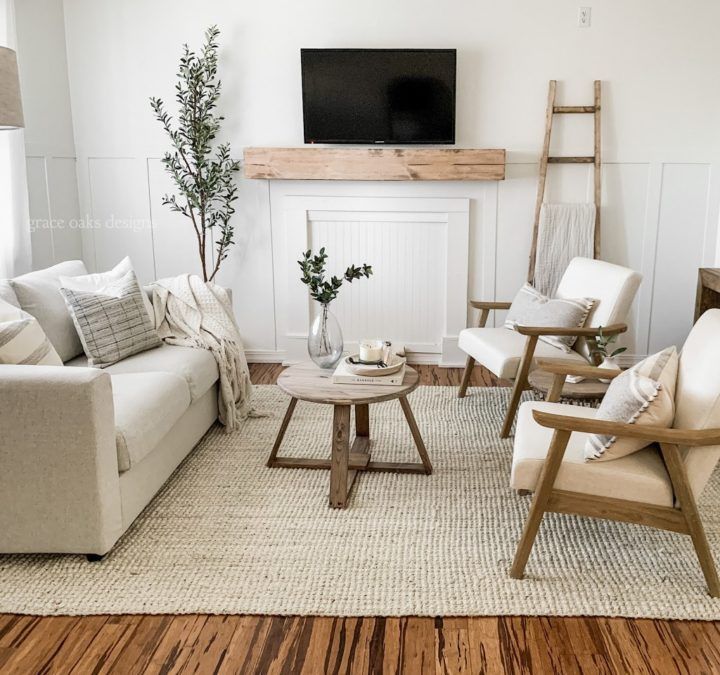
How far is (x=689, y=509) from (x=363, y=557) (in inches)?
40.8

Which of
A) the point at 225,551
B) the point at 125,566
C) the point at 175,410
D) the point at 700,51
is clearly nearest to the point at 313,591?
the point at 225,551

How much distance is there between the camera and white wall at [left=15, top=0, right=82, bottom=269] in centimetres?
435

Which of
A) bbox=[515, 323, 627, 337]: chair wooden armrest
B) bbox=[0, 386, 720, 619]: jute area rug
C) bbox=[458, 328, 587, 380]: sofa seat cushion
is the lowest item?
bbox=[0, 386, 720, 619]: jute area rug

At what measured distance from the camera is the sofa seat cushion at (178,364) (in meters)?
3.29

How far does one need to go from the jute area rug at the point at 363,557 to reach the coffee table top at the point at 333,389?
16.1 inches

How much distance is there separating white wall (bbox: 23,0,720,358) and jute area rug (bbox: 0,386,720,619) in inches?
74.8

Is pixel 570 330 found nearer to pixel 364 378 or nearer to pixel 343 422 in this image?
pixel 364 378

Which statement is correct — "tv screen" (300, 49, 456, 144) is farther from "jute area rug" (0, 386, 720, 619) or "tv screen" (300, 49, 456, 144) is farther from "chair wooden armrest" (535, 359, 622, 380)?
"jute area rug" (0, 386, 720, 619)

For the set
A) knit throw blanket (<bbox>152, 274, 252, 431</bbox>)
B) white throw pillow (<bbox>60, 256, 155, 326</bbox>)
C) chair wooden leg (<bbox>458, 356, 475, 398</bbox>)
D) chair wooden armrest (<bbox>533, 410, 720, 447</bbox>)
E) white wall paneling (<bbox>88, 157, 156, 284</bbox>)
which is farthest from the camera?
white wall paneling (<bbox>88, 157, 156, 284</bbox>)

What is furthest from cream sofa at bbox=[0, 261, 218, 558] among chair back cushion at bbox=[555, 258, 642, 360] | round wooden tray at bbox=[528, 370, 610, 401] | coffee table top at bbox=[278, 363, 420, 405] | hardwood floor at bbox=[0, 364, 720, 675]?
chair back cushion at bbox=[555, 258, 642, 360]

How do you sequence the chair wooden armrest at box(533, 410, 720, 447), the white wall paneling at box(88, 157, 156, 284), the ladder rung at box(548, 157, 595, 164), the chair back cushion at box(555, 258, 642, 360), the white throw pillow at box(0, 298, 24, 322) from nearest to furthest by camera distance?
the chair wooden armrest at box(533, 410, 720, 447) < the white throw pillow at box(0, 298, 24, 322) < the chair back cushion at box(555, 258, 642, 360) < the ladder rung at box(548, 157, 595, 164) < the white wall paneling at box(88, 157, 156, 284)

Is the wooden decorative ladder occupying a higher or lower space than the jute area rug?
higher

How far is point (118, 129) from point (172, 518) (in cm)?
295

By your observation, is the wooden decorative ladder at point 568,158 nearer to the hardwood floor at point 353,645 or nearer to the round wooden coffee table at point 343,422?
the round wooden coffee table at point 343,422
